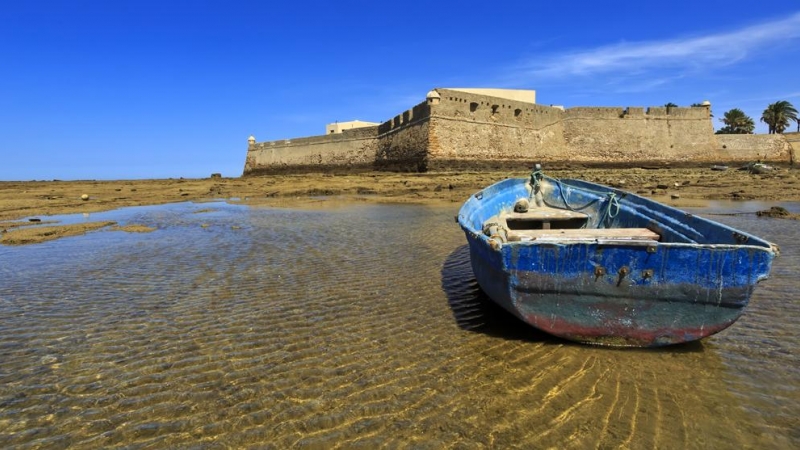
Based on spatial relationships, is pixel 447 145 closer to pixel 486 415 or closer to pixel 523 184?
pixel 523 184

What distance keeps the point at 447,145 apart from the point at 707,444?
81.2 ft

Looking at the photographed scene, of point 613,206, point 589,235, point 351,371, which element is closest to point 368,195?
point 613,206

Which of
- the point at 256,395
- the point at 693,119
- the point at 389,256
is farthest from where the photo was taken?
the point at 693,119

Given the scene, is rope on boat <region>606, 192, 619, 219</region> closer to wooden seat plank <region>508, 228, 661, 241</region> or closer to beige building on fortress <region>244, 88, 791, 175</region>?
wooden seat plank <region>508, 228, 661, 241</region>

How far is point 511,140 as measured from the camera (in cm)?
2995

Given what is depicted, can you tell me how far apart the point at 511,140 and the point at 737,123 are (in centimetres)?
4150

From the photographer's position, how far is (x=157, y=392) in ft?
9.69

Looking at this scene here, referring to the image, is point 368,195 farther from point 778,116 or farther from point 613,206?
point 778,116

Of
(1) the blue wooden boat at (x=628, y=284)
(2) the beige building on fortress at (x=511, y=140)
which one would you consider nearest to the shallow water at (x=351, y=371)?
(1) the blue wooden boat at (x=628, y=284)

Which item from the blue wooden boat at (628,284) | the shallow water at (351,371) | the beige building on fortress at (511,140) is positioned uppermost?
the beige building on fortress at (511,140)

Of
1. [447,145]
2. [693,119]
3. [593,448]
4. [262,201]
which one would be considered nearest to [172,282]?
[593,448]

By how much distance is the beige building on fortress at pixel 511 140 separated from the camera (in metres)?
26.9

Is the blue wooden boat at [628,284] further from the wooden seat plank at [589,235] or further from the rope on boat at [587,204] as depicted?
the rope on boat at [587,204]

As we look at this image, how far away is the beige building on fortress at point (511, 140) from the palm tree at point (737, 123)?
17167mm
